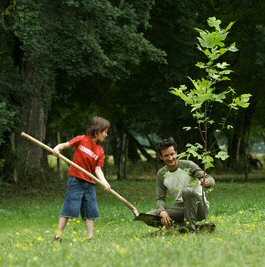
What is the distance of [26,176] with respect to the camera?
2420 centimetres

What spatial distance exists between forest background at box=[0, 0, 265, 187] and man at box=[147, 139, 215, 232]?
877cm

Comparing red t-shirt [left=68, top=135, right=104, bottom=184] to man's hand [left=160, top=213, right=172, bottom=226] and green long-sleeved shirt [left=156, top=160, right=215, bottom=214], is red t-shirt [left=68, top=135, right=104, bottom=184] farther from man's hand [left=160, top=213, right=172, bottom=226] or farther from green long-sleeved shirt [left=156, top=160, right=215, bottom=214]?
man's hand [left=160, top=213, right=172, bottom=226]

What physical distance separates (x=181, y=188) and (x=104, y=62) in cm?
1113

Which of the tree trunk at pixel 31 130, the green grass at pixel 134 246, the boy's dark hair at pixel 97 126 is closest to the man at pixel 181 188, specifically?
the green grass at pixel 134 246

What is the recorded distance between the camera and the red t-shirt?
10328 millimetres

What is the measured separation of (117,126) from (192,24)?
1133 cm

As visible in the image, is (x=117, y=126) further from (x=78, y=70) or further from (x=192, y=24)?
(x=78, y=70)

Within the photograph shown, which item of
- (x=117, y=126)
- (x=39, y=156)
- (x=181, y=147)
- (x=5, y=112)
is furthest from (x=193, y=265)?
(x=117, y=126)

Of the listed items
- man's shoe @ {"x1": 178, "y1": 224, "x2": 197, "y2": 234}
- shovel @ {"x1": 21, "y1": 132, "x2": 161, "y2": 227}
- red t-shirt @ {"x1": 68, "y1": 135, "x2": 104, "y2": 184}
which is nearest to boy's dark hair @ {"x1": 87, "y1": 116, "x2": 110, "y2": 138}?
red t-shirt @ {"x1": 68, "y1": 135, "x2": 104, "y2": 184}

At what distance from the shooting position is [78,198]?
406 inches

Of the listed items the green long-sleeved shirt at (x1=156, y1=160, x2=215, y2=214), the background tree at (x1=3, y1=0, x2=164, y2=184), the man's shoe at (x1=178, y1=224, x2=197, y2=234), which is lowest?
the man's shoe at (x1=178, y1=224, x2=197, y2=234)

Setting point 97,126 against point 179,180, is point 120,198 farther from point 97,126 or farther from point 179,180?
point 97,126

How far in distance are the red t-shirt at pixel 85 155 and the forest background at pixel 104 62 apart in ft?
27.4

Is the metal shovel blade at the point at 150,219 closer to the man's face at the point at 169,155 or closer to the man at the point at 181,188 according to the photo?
the man at the point at 181,188
